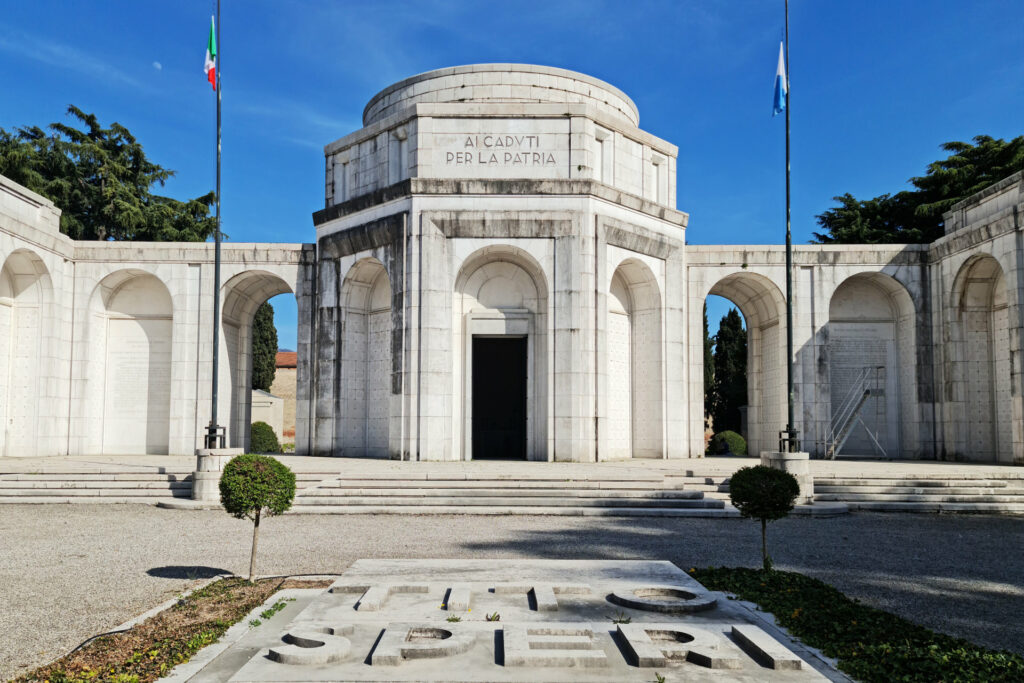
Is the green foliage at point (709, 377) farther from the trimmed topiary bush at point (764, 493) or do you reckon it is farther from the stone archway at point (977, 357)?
the trimmed topiary bush at point (764, 493)

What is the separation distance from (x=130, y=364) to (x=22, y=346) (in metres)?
3.53

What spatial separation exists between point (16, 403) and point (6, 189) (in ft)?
22.5

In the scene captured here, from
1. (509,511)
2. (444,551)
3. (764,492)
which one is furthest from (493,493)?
(764,492)

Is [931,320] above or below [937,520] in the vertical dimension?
above

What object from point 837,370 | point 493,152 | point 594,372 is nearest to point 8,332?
point 493,152

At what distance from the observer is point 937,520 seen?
1653cm

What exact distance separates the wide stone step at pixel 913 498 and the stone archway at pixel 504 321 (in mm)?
8551

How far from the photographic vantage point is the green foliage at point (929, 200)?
125 feet

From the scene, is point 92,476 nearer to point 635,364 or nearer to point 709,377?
point 635,364

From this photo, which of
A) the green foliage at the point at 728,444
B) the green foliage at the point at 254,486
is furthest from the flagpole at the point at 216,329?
the green foliage at the point at 728,444

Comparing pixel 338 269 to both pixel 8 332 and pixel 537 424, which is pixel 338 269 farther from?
pixel 8 332

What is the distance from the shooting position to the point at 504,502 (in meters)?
17.1

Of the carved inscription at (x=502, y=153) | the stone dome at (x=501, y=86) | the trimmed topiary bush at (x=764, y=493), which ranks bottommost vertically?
the trimmed topiary bush at (x=764, y=493)

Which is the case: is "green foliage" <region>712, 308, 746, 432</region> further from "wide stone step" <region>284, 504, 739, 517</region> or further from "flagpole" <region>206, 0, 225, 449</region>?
"flagpole" <region>206, 0, 225, 449</region>
